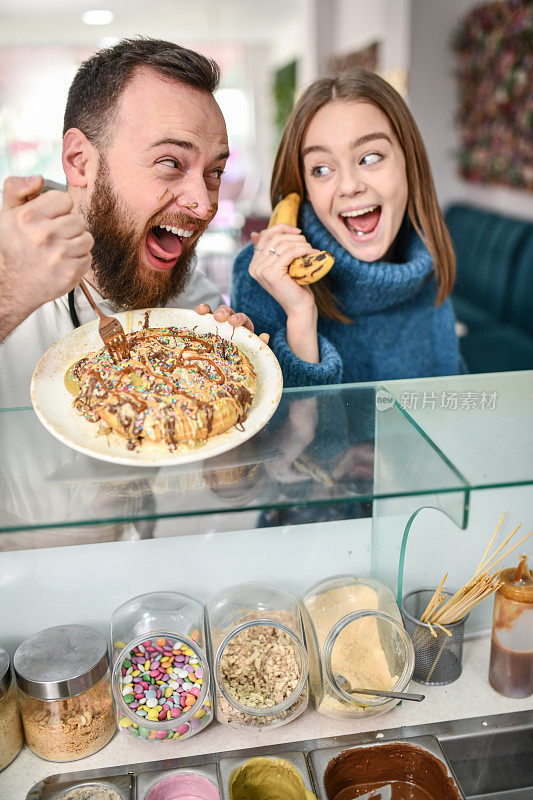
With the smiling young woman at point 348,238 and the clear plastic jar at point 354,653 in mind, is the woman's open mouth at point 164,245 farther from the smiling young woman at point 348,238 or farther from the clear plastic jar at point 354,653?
the clear plastic jar at point 354,653

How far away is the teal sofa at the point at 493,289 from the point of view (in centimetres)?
319

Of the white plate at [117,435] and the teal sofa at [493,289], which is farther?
the teal sofa at [493,289]

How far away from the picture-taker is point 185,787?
2.86 ft

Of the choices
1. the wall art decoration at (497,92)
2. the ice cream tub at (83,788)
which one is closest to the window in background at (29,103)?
the wall art decoration at (497,92)

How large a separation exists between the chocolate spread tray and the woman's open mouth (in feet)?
2.35

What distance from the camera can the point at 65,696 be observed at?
86cm

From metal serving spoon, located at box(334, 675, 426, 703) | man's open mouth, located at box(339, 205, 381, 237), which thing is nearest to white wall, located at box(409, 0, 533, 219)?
man's open mouth, located at box(339, 205, 381, 237)

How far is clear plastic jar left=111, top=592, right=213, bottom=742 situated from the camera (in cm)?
88

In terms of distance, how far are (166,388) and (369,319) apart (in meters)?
0.74

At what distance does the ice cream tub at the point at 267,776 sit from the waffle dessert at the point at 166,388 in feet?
1.43

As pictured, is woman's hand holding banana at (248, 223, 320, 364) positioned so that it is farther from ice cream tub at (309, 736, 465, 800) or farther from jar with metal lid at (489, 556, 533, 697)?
ice cream tub at (309, 736, 465, 800)

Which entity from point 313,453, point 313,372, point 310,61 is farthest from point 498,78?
point 313,453

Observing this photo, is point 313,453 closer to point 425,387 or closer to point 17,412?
A: point 425,387

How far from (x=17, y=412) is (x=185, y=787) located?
1.75ft
